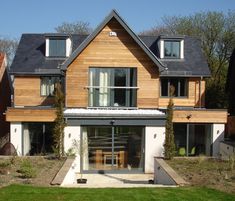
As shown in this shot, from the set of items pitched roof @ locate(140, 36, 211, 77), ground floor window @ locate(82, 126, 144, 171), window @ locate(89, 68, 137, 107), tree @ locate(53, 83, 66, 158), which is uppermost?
pitched roof @ locate(140, 36, 211, 77)

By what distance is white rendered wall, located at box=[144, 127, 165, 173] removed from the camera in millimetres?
23786

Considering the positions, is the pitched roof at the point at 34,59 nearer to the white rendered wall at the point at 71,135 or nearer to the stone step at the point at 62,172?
the white rendered wall at the point at 71,135

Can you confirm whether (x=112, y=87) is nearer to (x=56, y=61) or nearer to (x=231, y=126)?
(x=56, y=61)

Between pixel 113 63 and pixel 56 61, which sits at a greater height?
pixel 56 61

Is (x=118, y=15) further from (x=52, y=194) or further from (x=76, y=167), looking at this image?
(x=52, y=194)

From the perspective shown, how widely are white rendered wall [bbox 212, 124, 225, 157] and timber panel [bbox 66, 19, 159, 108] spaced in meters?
4.02

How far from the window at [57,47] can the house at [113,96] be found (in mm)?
74

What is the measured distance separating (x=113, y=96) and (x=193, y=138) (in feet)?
19.2

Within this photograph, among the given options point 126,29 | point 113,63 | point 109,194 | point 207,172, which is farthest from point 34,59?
point 109,194

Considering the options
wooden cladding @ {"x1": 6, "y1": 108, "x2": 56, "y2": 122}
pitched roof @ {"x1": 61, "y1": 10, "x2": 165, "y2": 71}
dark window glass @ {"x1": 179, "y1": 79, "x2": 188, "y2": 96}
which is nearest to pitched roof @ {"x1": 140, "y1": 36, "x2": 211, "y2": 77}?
dark window glass @ {"x1": 179, "y1": 79, "x2": 188, "y2": 96}

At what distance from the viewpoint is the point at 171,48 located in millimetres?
31797

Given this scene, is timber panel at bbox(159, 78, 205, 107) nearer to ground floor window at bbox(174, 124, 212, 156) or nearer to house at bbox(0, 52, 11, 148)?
ground floor window at bbox(174, 124, 212, 156)

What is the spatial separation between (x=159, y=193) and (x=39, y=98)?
18.7 m

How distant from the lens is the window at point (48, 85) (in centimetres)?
3034
